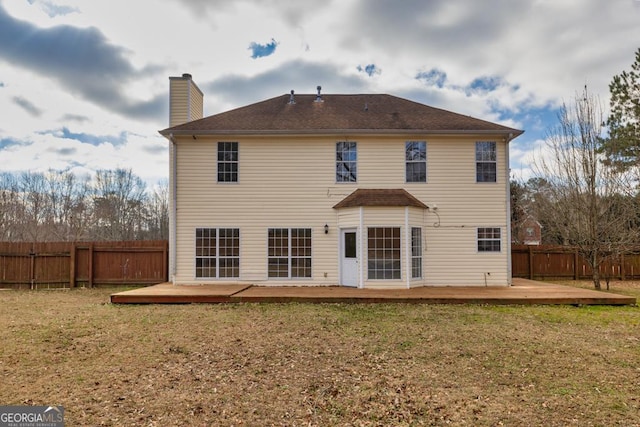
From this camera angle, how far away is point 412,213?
40.4 ft

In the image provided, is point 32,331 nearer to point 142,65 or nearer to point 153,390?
point 153,390

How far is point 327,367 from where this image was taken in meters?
5.41

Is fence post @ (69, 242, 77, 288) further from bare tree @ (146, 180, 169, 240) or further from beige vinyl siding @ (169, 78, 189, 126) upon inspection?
bare tree @ (146, 180, 169, 240)

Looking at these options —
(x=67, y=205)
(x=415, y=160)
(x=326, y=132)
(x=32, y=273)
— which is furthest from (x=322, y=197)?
(x=67, y=205)

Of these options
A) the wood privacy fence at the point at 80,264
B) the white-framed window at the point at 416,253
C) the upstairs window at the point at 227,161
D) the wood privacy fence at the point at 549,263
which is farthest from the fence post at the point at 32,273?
the wood privacy fence at the point at 549,263

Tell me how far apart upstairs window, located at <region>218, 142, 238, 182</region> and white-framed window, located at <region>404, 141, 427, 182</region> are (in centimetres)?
602

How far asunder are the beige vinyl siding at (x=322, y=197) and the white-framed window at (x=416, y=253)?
27cm

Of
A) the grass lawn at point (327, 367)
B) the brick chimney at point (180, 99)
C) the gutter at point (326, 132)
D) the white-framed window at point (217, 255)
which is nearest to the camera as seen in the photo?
the grass lawn at point (327, 367)

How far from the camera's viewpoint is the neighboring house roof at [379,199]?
475 inches

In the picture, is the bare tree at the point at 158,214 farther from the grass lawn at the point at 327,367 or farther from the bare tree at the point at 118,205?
the grass lawn at the point at 327,367

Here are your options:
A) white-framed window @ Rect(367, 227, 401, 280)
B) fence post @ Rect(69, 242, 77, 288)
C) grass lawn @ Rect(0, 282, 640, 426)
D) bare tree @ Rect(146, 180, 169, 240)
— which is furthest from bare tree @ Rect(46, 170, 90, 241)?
white-framed window @ Rect(367, 227, 401, 280)

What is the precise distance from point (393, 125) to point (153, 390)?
11077 mm

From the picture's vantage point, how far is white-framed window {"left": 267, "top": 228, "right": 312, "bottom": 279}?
12.8 m

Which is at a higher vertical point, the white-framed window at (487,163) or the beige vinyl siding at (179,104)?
the beige vinyl siding at (179,104)
